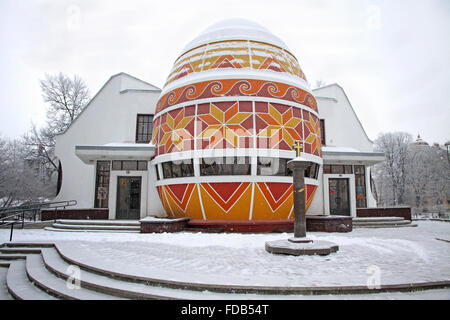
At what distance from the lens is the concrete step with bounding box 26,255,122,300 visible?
14.6ft

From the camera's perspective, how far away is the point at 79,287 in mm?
4883

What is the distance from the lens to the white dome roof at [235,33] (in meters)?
13.4

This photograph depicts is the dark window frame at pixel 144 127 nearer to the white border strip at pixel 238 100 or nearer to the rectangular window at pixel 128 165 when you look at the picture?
the rectangular window at pixel 128 165

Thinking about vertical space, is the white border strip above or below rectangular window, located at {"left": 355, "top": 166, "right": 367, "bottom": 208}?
above

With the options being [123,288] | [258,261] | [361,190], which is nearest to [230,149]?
[258,261]

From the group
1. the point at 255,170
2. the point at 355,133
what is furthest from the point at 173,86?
the point at 355,133

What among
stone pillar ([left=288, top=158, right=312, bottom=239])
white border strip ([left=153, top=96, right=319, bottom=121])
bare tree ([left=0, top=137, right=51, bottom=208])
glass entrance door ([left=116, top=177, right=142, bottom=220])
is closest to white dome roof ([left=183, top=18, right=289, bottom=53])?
white border strip ([left=153, top=96, right=319, bottom=121])

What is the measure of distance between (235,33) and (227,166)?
6.80 m

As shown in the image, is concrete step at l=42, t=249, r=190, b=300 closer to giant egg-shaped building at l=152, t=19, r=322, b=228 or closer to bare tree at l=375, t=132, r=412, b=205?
giant egg-shaped building at l=152, t=19, r=322, b=228

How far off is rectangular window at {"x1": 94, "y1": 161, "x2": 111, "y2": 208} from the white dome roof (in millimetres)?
8042

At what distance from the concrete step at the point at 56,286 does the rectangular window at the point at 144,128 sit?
1258 centimetres
